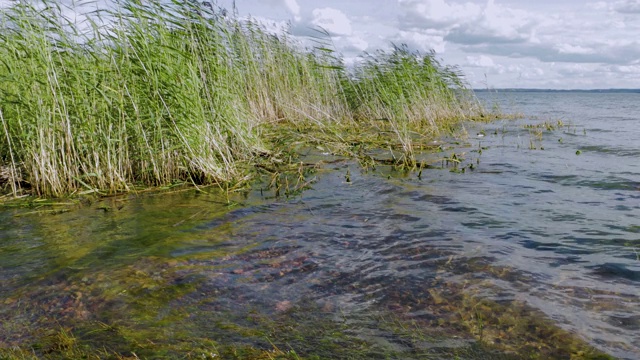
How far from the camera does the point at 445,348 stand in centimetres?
288

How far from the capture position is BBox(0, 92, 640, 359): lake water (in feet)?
9.98

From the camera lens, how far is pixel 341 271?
409 centimetres

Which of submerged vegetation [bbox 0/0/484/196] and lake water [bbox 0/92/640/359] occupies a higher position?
submerged vegetation [bbox 0/0/484/196]

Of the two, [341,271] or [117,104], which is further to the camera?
[117,104]

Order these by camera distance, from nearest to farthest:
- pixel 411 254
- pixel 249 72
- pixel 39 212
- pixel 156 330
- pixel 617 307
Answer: pixel 156 330, pixel 617 307, pixel 411 254, pixel 39 212, pixel 249 72

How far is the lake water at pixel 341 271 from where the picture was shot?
9.98 feet

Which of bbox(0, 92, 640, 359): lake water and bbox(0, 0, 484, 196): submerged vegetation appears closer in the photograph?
bbox(0, 92, 640, 359): lake water

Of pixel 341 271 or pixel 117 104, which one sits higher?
pixel 117 104

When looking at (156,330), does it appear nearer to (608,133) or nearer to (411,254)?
(411,254)

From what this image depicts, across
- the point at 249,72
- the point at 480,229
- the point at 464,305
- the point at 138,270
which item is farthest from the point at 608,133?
the point at 138,270

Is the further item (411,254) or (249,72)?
(249,72)

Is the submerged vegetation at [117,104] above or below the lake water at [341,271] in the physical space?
above

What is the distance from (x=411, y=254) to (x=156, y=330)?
237 centimetres

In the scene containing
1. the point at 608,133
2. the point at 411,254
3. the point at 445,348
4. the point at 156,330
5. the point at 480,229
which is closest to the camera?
the point at 445,348
